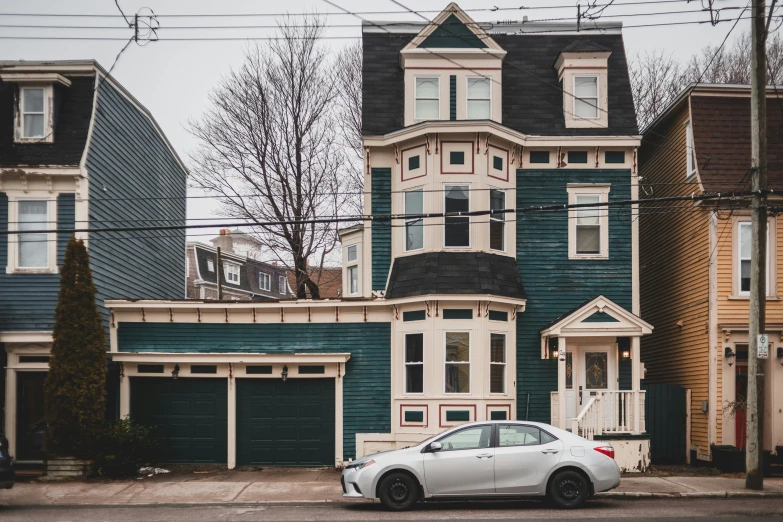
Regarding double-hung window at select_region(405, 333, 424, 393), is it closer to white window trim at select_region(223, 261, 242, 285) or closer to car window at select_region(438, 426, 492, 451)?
car window at select_region(438, 426, 492, 451)

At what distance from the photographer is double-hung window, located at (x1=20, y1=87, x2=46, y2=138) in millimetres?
20453

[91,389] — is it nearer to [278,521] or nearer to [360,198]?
[278,521]

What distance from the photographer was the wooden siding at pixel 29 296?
64.2ft

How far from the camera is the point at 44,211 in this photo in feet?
65.5

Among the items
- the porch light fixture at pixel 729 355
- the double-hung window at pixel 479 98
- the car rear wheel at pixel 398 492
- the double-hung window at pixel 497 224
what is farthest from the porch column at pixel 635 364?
the car rear wheel at pixel 398 492

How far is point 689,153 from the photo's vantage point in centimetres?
2112

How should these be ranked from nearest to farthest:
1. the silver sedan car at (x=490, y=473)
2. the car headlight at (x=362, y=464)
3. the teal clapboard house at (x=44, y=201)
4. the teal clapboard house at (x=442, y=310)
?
1. the silver sedan car at (x=490, y=473)
2. the car headlight at (x=362, y=464)
3. the teal clapboard house at (x=442, y=310)
4. the teal clapboard house at (x=44, y=201)

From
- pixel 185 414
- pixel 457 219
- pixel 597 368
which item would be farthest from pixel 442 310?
pixel 185 414

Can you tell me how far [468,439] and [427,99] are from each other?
979cm

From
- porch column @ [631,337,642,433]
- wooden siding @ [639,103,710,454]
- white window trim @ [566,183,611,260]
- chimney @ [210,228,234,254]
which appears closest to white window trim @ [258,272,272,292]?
chimney @ [210,228,234,254]

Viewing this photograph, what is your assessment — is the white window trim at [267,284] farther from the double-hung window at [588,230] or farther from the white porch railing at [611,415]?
the white porch railing at [611,415]

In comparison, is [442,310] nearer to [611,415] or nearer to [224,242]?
[611,415]

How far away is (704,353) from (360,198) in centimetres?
1553

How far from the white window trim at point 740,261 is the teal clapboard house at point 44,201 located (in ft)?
49.7
